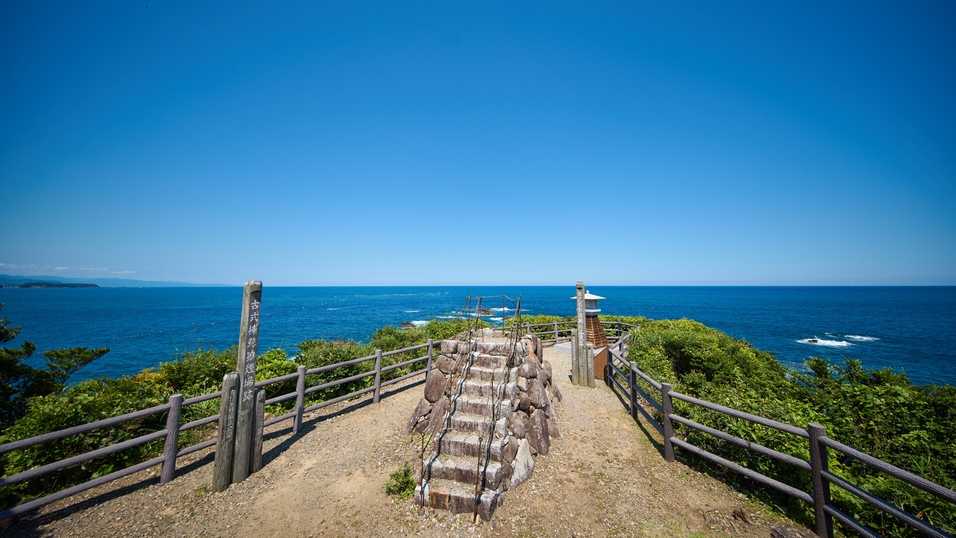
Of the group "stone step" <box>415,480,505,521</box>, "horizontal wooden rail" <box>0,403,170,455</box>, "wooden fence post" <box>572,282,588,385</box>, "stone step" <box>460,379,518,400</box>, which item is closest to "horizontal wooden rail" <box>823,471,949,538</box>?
"stone step" <box>415,480,505,521</box>

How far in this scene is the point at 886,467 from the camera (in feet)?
11.4

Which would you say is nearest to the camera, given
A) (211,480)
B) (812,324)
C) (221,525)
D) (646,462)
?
(221,525)

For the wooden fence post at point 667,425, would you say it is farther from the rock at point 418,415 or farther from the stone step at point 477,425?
the rock at point 418,415

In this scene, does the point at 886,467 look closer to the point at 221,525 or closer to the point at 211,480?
the point at 221,525

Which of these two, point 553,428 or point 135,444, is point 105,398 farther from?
point 553,428

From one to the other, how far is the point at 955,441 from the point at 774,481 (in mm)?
3029

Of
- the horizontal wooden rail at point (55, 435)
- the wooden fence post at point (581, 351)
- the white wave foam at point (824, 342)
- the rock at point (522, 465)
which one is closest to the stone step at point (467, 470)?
the rock at point (522, 465)

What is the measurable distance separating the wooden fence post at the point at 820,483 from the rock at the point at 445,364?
5602mm

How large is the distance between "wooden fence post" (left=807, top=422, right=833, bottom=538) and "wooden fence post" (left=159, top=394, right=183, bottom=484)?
8.88m

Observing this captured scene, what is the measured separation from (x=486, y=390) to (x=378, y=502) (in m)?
2.54

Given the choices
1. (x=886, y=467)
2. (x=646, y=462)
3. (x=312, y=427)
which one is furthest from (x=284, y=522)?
(x=886, y=467)

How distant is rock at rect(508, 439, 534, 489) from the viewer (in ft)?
17.5

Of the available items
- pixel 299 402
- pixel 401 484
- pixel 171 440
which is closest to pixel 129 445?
pixel 171 440

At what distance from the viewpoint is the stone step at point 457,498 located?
4.67 metres
